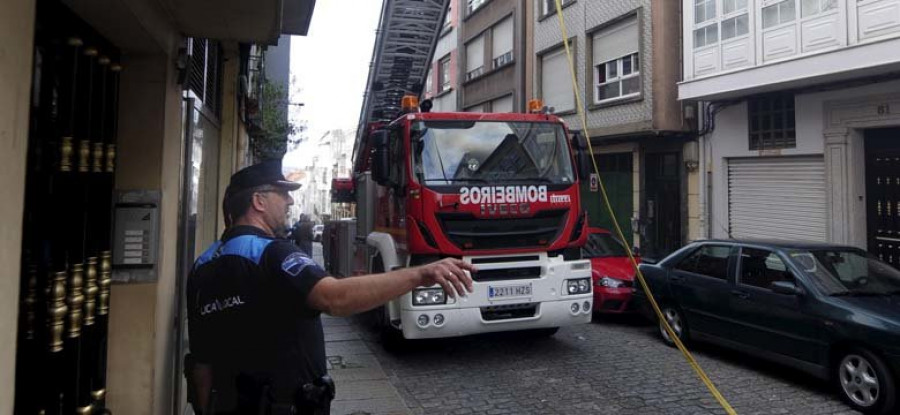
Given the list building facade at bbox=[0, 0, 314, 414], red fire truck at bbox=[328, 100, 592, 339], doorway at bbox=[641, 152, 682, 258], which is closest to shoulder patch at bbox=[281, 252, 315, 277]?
building facade at bbox=[0, 0, 314, 414]

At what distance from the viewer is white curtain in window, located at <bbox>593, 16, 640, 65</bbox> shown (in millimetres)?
15617

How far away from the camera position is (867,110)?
35.1 feet

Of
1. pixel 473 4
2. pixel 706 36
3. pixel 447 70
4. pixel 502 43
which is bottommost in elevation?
pixel 706 36

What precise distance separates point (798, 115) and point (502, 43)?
41.2ft

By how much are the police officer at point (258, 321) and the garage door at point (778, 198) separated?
11212 mm

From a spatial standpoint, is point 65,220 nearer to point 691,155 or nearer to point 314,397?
point 314,397

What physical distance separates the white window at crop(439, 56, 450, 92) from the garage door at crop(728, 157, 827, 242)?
16.5 m

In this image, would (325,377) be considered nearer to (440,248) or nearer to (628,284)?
(440,248)

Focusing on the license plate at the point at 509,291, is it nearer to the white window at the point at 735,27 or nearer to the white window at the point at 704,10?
the white window at the point at 735,27

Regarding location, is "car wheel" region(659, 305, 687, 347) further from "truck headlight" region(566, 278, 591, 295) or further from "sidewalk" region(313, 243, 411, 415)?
"sidewalk" region(313, 243, 411, 415)

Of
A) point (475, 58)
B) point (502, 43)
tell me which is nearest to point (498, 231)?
point (502, 43)

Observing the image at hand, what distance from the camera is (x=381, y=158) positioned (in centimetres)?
664

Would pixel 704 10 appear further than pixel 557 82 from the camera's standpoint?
No

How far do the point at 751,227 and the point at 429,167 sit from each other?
9.83m
